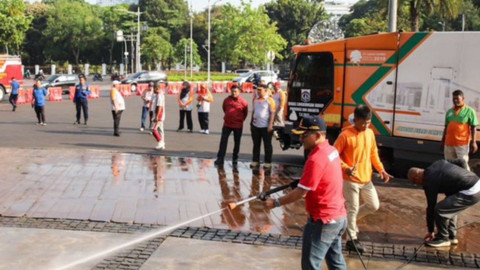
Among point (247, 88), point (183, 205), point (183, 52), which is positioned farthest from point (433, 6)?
point (183, 52)

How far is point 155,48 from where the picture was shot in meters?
72.8

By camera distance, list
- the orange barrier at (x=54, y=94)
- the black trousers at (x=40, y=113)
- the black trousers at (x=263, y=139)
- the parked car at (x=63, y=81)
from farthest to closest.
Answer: the parked car at (x=63, y=81) < the orange barrier at (x=54, y=94) < the black trousers at (x=40, y=113) < the black trousers at (x=263, y=139)

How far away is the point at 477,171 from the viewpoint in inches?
400

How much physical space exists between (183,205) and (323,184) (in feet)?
13.8

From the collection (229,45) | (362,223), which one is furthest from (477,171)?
(229,45)

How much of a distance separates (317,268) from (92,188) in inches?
226

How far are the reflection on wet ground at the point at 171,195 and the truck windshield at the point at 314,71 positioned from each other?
1.88 meters

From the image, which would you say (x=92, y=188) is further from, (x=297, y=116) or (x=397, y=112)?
(x=397, y=112)

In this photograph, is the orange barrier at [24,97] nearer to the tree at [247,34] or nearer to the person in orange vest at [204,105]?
the person in orange vest at [204,105]

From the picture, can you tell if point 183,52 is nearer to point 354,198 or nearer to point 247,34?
point 247,34

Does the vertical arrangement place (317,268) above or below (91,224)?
above

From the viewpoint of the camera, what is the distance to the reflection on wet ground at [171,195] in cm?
747

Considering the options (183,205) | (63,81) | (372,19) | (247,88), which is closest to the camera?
(183,205)

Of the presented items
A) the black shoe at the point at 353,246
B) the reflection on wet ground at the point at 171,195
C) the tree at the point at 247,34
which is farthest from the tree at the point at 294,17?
the black shoe at the point at 353,246
